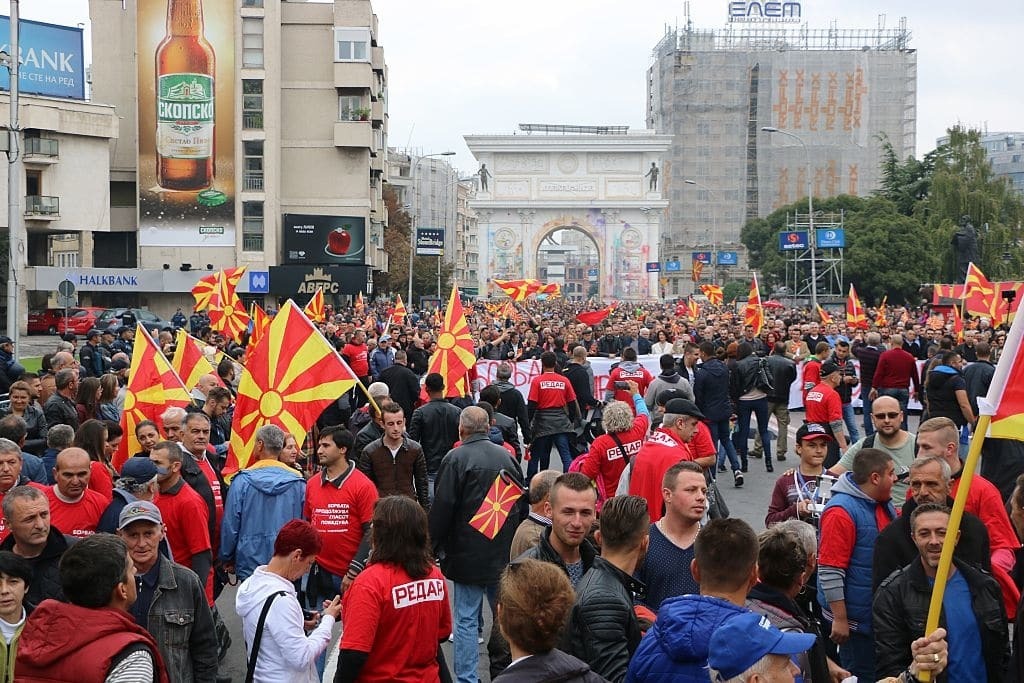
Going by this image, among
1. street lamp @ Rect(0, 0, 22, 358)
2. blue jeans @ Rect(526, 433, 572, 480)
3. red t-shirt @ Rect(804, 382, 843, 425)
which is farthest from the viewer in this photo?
street lamp @ Rect(0, 0, 22, 358)

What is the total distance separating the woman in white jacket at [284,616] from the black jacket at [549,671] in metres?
1.34

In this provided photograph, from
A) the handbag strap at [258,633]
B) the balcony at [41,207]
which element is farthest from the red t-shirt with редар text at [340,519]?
the balcony at [41,207]

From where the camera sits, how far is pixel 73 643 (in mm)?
3926

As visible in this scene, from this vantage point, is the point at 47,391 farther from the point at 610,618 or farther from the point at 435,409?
the point at 610,618

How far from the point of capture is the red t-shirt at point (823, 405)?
11.2m

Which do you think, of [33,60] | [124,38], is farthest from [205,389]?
[124,38]

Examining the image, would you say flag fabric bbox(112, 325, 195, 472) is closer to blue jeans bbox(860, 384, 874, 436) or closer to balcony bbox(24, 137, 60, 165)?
blue jeans bbox(860, 384, 874, 436)

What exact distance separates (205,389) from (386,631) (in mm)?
6622

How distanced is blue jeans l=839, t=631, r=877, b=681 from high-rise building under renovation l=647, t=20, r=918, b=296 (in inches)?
3155

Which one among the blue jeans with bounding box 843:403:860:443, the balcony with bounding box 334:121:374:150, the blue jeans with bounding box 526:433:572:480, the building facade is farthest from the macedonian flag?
the balcony with bounding box 334:121:374:150

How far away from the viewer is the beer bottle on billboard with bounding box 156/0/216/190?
170ft

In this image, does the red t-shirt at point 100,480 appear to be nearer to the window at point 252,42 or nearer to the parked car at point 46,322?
the parked car at point 46,322

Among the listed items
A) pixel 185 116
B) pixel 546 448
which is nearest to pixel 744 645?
pixel 546 448

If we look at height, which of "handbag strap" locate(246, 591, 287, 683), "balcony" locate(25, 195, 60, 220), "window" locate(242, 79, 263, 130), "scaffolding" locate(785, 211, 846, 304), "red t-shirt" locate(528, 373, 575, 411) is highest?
"window" locate(242, 79, 263, 130)
